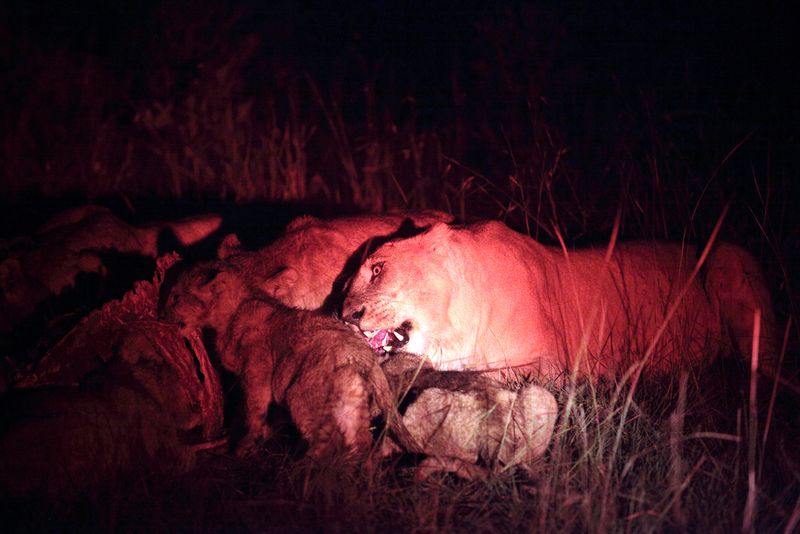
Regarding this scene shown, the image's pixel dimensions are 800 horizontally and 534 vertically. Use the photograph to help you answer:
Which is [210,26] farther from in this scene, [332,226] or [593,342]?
[593,342]

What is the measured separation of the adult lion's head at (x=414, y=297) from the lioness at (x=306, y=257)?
380 millimetres

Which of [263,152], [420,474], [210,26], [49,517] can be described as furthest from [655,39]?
[49,517]

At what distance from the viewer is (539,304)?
5203mm

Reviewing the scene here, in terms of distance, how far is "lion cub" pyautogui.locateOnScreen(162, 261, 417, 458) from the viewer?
12.8 ft

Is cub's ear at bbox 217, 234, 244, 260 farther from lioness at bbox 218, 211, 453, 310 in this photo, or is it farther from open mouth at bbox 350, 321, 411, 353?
open mouth at bbox 350, 321, 411, 353

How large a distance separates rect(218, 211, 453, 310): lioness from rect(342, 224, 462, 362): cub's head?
38 cm

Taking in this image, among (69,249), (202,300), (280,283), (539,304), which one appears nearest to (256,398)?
(202,300)

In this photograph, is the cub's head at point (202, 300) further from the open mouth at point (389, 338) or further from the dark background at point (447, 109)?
the dark background at point (447, 109)

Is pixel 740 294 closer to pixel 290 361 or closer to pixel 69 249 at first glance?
pixel 290 361

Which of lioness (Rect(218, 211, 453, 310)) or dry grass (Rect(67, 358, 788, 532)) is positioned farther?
lioness (Rect(218, 211, 453, 310))

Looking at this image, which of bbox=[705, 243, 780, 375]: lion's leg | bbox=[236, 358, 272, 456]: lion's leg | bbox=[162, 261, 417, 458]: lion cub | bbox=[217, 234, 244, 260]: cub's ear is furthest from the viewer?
bbox=[705, 243, 780, 375]: lion's leg

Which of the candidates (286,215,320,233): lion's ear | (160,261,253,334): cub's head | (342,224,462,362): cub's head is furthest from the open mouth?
(286,215,320,233): lion's ear

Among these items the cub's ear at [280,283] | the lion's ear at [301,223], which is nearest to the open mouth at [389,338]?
the cub's ear at [280,283]

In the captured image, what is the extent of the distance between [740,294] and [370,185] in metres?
4.33
